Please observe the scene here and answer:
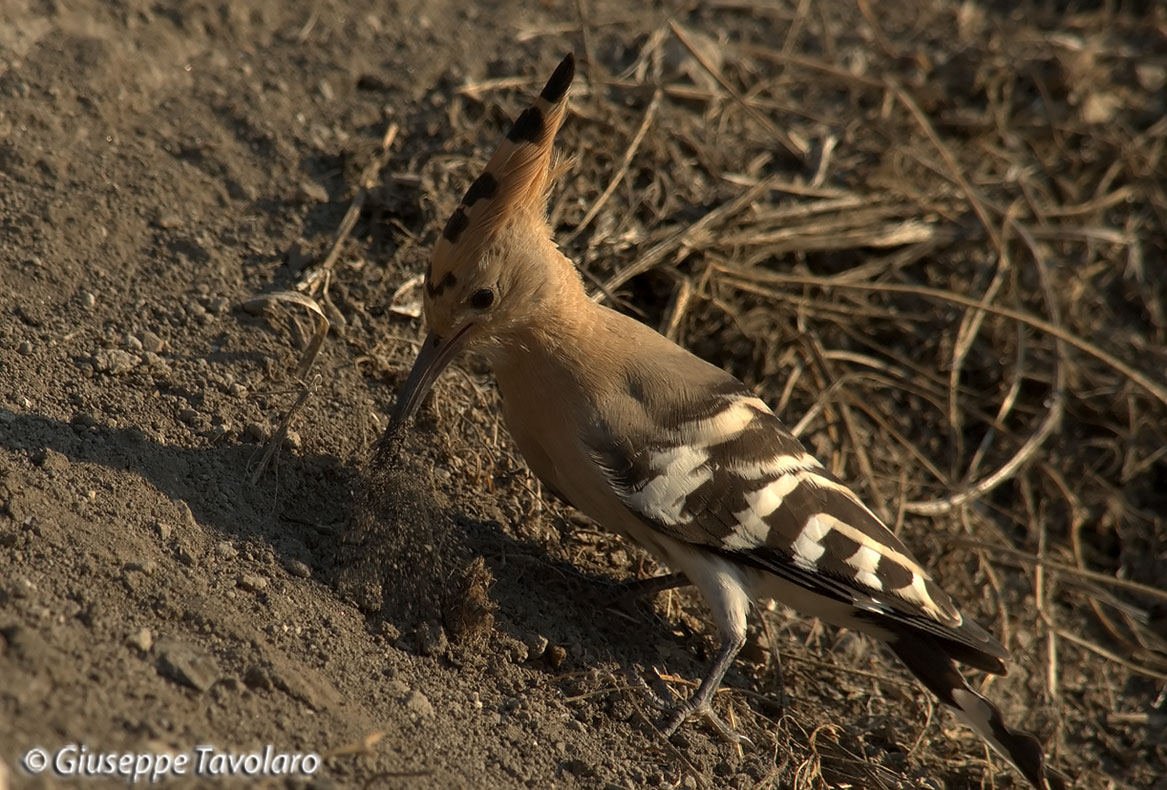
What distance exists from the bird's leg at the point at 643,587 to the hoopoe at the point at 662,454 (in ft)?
0.50

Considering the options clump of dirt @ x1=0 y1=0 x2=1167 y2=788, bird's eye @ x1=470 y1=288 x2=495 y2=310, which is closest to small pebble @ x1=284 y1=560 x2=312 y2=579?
clump of dirt @ x1=0 y1=0 x2=1167 y2=788

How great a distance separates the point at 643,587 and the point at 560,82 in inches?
51.5

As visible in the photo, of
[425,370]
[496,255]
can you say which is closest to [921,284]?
[496,255]

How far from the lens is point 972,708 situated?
290cm

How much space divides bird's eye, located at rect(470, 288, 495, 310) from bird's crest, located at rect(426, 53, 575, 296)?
0.07m

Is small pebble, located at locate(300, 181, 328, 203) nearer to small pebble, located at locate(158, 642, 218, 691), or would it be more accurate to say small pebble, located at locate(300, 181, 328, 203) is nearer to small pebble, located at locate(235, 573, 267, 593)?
small pebble, located at locate(235, 573, 267, 593)

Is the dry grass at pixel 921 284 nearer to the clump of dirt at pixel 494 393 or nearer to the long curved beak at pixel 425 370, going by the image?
the clump of dirt at pixel 494 393

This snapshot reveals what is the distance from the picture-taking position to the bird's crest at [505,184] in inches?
107

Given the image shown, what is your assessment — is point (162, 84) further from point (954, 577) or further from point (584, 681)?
point (954, 577)

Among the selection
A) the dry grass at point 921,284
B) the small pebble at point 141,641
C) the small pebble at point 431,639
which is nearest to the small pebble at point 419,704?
the small pebble at point 431,639

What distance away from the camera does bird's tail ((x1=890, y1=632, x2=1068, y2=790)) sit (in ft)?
9.27

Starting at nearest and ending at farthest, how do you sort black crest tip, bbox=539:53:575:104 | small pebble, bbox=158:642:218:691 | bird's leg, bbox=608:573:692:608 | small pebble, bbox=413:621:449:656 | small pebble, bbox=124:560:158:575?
small pebble, bbox=158:642:218:691 < small pebble, bbox=124:560:158:575 < small pebble, bbox=413:621:449:656 < black crest tip, bbox=539:53:575:104 < bird's leg, bbox=608:573:692:608

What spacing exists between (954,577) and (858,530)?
947 mm

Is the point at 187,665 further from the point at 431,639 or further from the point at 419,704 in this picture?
the point at 431,639
